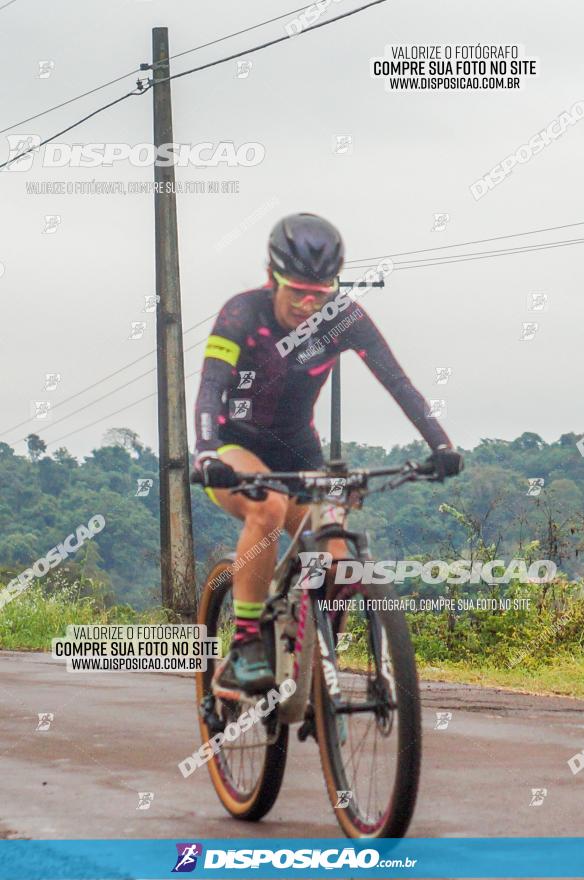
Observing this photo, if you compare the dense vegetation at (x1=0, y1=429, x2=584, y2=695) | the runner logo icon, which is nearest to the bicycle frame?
the runner logo icon

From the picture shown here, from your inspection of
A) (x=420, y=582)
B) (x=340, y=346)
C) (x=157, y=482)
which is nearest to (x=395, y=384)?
(x=340, y=346)

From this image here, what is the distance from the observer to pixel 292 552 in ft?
17.5

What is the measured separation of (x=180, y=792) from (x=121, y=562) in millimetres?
7353

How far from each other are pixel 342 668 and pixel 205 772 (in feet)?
7.14

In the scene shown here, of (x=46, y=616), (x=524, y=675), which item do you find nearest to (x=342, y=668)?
(x=524, y=675)

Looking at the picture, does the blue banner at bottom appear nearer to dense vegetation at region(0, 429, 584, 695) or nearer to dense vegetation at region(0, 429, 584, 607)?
dense vegetation at region(0, 429, 584, 607)

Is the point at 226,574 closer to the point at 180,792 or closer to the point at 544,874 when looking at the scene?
the point at 180,792

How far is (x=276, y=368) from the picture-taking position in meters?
5.50

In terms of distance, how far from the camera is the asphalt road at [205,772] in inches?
221

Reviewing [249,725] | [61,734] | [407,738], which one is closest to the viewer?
[407,738]

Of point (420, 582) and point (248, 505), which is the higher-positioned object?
point (248, 505)

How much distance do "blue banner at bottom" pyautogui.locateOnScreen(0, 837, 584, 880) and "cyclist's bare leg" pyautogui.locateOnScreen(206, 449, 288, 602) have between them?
99 centimetres

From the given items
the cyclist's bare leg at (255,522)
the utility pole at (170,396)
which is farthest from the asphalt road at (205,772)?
the utility pole at (170,396)

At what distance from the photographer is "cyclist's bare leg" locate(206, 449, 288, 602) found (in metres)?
5.54
